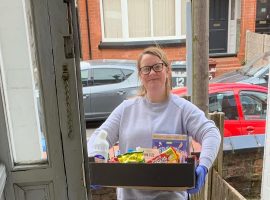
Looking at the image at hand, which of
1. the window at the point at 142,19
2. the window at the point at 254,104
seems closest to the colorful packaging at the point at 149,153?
the window at the point at 254,104

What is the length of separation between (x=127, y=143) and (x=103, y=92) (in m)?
3.22

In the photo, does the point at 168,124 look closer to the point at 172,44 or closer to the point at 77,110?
the point at 77,110

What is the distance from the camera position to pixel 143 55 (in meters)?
1.75

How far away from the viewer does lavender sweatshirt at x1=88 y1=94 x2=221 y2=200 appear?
1569mm

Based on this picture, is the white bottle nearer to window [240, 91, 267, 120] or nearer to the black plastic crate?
the black plastic crate

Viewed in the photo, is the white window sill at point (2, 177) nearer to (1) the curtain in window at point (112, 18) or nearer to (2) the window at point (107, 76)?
(2) the window at point (107, 76)

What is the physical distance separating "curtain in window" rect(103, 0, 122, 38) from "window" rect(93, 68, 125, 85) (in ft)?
9.25

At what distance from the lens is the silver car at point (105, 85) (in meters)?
4.67

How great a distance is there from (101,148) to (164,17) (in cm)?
663

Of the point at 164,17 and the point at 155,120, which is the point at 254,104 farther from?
the point at 164,17

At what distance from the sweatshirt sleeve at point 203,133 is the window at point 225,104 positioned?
7.06 ft

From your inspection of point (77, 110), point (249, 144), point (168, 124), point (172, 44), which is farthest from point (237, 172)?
point (172, 44)

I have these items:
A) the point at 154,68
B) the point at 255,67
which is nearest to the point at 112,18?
the point at 255,67

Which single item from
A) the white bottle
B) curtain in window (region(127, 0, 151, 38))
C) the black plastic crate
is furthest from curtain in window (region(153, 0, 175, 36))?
the black plastic crate
